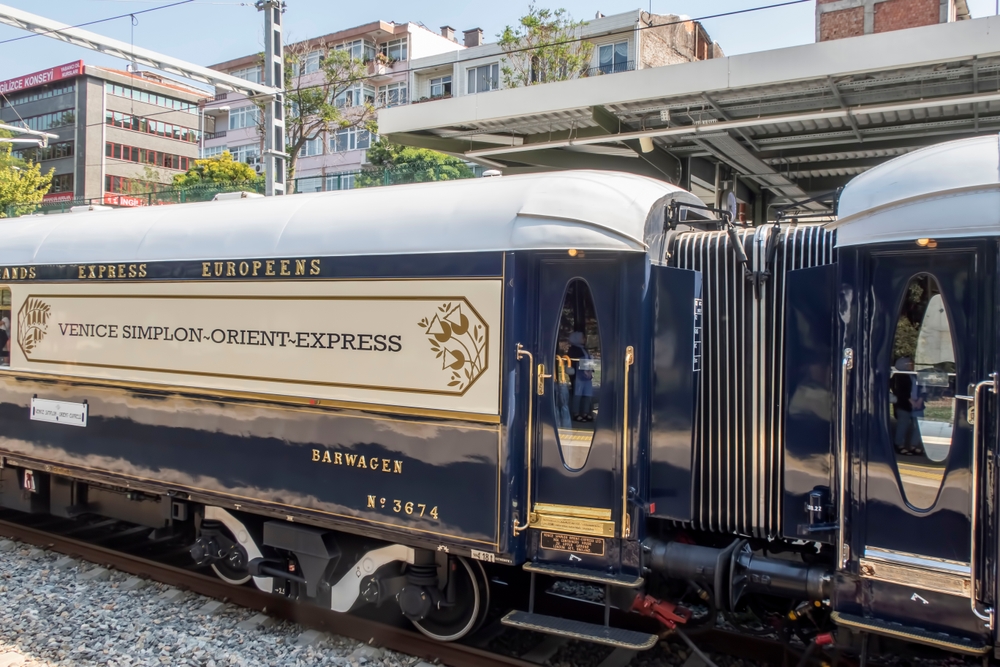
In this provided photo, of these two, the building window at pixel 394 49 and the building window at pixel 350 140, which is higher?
the building window at pixel 394 49

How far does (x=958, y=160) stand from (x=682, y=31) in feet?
142

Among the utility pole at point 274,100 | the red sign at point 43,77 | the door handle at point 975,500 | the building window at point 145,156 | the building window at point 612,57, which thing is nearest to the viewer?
the door handle at point 975,500

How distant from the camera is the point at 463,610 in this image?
6.35 m

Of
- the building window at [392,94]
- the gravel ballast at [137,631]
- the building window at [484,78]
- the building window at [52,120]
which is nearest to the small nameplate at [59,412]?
the gravel ballast at [137,631]

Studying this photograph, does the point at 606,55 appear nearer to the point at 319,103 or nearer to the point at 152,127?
the point at 319,103

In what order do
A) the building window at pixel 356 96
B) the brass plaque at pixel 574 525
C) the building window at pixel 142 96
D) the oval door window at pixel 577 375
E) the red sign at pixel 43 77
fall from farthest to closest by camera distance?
1. the building window at pixel 142 96
2. the red sign at pixel 43 77
3. the building window at pixel 356 96
4. the oval door window at pixel 577 375
5. the brass plaque at pixel 574 525

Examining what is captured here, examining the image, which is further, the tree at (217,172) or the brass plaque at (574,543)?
the tree at (217,172)

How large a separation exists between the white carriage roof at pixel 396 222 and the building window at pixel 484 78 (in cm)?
3692

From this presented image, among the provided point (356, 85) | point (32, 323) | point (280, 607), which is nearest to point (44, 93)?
point (356, 85)

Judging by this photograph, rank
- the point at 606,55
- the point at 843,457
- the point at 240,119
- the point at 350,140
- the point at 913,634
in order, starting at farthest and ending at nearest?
the point at 240,119 < the point at 350,140 < the point at 606,55 < the point at 843,457 < the point at 913,634

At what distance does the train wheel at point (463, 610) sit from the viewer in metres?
6.19

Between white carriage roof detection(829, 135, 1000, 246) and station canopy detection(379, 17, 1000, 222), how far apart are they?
5.93 m

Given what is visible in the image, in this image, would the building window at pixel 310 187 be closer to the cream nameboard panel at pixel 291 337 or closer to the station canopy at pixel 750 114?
the station canopy at pixel 750 114

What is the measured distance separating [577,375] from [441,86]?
4305cm
